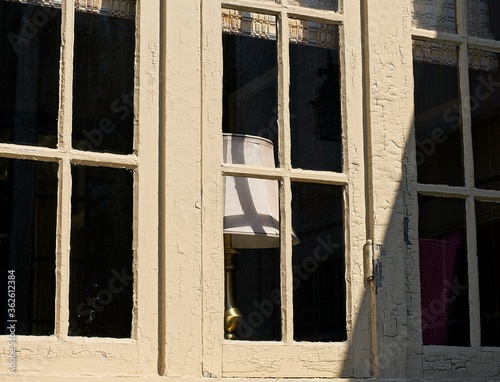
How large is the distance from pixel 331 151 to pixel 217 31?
0.53 metres

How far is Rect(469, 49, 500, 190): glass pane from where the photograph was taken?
3754mm

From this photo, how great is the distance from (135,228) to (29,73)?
0.54 metres

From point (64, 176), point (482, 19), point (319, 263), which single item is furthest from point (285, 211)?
point (482, 19)

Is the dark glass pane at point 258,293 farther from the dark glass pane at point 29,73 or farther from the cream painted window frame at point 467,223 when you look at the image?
the dark glass pane at point 29,73

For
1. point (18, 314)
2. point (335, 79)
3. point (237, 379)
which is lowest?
point (237, 379)

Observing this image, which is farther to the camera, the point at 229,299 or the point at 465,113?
the point at 465,113

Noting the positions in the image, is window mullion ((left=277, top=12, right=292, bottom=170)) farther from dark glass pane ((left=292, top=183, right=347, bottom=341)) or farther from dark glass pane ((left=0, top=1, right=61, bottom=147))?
dark glass pane ((left=0, top=1, right=61, bottom=147))

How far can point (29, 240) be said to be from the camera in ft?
9.84

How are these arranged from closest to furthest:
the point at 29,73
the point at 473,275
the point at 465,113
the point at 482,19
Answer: the point at 29,73 < the point at 473,275 < the point at 465,113 < the point at 482,19

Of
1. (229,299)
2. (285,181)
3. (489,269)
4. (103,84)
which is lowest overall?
(229,299)

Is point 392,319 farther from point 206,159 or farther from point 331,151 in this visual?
point 206,159

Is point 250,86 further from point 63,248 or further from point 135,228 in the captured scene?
point 63,248

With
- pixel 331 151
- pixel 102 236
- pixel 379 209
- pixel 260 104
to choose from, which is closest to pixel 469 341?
pixel 379 209

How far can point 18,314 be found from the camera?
293 cm
